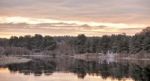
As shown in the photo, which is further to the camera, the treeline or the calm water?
the treeline

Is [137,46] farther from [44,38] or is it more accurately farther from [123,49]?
[44,38]

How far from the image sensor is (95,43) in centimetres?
13325

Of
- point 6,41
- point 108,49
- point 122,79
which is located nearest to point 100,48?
point 108,49

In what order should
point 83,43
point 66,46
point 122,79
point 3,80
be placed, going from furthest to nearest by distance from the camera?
point 66,46 → point 83,43 → point 122,79 → point 3,80

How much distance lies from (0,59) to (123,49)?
50136 mm

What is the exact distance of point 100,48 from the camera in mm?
131000

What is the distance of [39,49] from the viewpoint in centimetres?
16388

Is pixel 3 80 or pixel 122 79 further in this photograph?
pixel 122 79

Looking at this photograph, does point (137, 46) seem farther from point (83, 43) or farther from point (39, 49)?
point (39, 49)

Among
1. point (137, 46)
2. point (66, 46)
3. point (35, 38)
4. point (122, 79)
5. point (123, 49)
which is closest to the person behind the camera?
point (122, 79)

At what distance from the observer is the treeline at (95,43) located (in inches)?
4166

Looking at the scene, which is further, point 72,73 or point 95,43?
point 95,43

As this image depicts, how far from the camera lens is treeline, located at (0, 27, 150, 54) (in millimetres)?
105812

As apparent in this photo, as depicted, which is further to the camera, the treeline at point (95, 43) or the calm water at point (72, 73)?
the treeline at point (95, 43)
